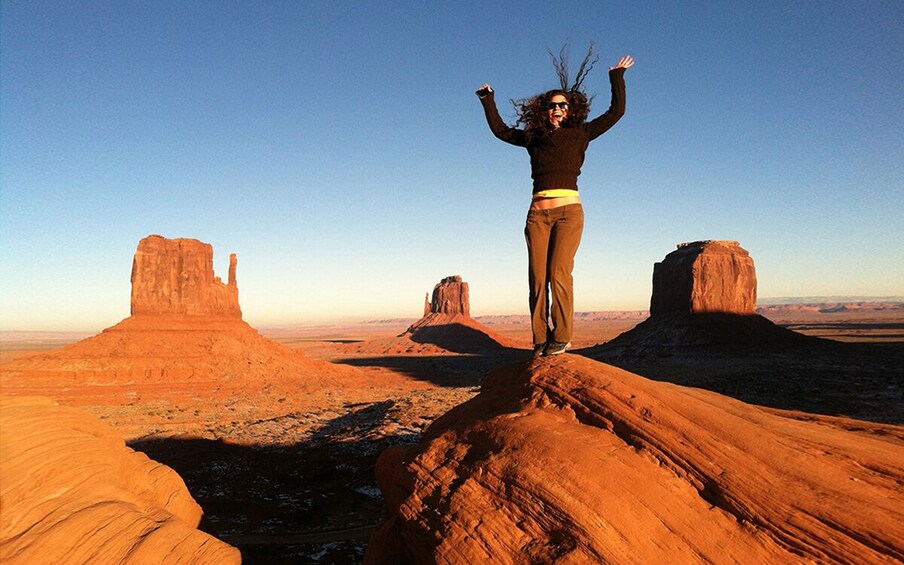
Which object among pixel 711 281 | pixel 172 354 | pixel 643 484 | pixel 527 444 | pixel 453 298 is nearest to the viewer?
pixel 643 484

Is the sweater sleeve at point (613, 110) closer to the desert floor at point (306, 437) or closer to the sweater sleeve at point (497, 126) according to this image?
the sweater sleeve at point (497, 126)

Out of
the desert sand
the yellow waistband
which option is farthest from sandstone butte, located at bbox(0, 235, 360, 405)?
the yellow waistband

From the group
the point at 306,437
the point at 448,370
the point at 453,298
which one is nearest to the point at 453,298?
the point at 453,298

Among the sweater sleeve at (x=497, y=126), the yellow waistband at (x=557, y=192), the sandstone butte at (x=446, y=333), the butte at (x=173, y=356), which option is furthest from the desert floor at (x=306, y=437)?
the sandstone butte at (x=446, y=333)

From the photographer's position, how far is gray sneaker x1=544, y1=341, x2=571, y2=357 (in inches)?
211

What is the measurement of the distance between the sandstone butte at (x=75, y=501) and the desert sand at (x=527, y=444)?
269 millimetres

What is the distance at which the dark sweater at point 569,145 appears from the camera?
4930 mm

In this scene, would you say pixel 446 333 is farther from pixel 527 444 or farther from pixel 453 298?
pixel 527 444

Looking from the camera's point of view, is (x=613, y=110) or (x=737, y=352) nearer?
(x=613, y=110)

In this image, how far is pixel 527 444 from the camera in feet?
13.9

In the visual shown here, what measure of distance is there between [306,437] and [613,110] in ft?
59.5

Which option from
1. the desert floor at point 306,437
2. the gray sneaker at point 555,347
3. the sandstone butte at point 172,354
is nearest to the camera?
the gray sneaker at point 555,347

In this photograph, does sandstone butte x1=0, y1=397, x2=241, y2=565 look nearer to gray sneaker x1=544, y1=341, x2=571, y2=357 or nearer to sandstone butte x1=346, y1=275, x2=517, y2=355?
gray sneaker x1=544, y1=341, x2=571, y2=357

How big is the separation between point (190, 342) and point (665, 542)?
4583 centimetres
